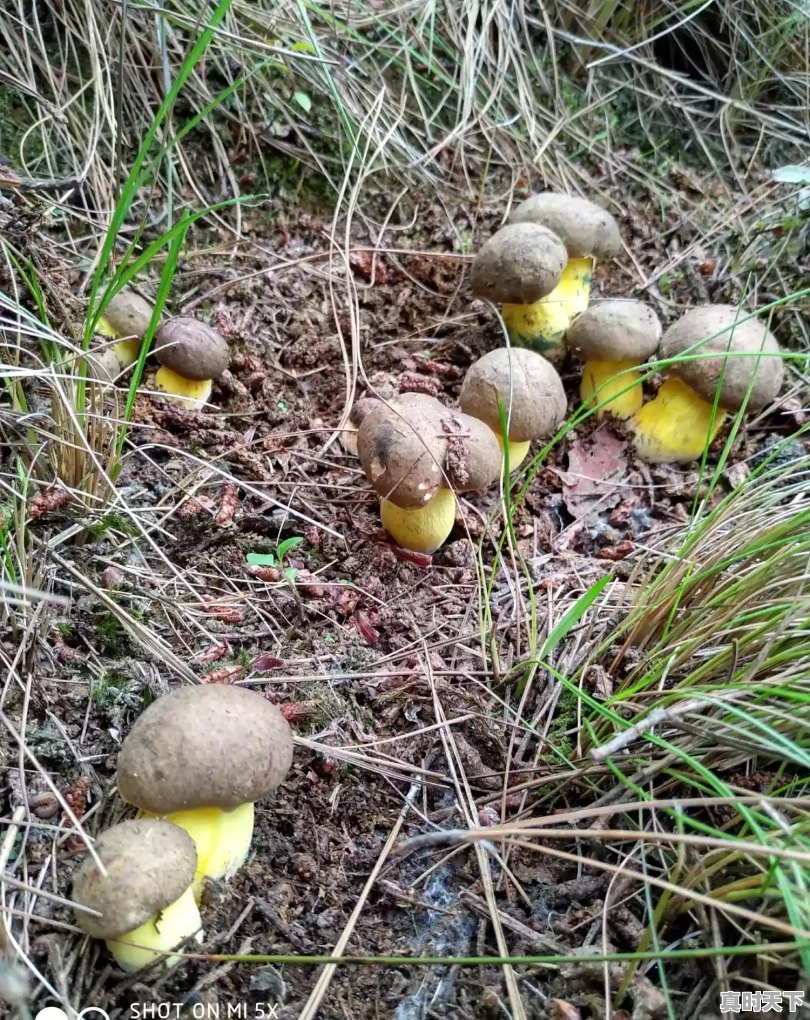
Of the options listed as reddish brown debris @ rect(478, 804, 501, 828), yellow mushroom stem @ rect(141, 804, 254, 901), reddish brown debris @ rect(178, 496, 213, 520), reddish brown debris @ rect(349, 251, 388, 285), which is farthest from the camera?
reddish brown debris @ rect(349, 251, 388, 285)

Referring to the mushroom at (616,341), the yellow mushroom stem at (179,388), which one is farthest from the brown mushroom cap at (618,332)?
the yellow mushroom stem at (179,388)

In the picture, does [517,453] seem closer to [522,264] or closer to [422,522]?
[422,522]

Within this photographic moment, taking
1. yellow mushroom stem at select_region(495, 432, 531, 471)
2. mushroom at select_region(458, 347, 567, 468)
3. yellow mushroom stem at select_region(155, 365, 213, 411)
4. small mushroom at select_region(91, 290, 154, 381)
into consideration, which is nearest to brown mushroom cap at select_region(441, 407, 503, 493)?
mushroom at select_region(458, 347, 567, 468)

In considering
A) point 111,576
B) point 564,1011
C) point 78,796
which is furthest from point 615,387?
point 78,796

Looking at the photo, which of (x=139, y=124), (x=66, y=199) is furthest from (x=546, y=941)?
(x=139, y=124)

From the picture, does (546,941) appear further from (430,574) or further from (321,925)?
Answer: (430,574)

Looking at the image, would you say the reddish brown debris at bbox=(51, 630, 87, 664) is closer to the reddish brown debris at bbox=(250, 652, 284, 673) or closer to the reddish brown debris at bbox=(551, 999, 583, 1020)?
the reddish brown debris at bbox=(250, 652, 284, 673)

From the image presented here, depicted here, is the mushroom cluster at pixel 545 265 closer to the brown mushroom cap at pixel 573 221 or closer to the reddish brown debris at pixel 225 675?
the brown mushroom cap at pixel 573 221
